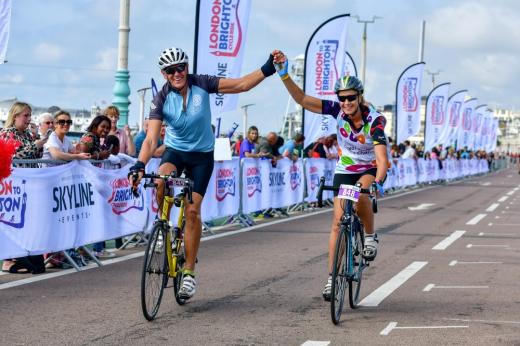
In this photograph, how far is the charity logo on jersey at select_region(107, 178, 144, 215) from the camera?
12977 mm

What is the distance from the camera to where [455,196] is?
3331 cm

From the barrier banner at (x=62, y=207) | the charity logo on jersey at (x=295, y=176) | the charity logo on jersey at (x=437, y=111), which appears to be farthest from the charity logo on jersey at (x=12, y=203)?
the charity logo on jersey at (x=437, y=111)

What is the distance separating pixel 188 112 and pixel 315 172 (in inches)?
645

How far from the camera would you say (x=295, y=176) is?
23.0 meters

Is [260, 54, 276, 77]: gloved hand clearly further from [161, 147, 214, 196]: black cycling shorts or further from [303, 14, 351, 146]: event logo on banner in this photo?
[303, 14, 351, 146]: event logo on banner

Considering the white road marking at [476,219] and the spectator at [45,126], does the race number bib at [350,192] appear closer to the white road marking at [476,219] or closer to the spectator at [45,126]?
the spectator at [45,126]

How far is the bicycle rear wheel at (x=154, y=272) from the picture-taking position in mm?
7660

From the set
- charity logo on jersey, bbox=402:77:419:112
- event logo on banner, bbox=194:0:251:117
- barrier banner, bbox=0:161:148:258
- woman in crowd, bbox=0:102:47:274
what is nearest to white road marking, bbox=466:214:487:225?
event logo on banner, bbox=194:0:251:117

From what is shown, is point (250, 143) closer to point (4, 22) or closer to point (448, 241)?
point (448, 241)

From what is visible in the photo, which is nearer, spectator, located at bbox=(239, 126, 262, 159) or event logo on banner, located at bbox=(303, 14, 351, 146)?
spectator, located at bbox=(239, 126, 262, 159)

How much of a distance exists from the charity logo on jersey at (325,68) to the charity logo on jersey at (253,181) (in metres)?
7.25

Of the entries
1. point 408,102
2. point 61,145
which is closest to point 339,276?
point 61,145

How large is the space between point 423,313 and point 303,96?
204 cm

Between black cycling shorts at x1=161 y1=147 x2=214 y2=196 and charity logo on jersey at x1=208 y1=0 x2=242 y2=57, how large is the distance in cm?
1111
